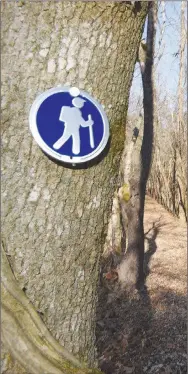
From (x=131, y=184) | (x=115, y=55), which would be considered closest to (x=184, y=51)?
(x=131, y=184)

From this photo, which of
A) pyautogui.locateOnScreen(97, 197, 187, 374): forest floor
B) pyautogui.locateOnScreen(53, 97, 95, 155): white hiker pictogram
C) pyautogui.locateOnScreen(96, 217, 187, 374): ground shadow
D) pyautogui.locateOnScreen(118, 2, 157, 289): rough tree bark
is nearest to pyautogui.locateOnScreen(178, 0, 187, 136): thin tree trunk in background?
pyautogui.locateOnScreen(118, 2, 157, 289): rough tree bark

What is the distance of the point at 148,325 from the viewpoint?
442cm

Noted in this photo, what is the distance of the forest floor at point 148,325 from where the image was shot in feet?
12.1

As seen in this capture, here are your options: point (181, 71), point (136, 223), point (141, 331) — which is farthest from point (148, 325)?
point (181, 71)

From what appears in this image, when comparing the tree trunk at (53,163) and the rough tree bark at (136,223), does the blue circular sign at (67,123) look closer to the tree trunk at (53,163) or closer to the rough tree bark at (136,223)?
the tree trunk at (53,163)

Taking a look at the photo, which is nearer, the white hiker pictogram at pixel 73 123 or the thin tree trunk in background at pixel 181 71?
the white hiker pictogram at pixel 73 123

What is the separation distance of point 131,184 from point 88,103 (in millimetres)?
4426

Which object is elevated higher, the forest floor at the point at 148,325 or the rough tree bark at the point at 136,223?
the rough tree bark at the point at 136,223

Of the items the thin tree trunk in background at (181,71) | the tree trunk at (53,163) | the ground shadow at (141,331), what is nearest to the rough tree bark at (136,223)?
the ground shadow at (141,331)

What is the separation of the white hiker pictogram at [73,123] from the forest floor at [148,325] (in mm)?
2840

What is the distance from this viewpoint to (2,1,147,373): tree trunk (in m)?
1.18

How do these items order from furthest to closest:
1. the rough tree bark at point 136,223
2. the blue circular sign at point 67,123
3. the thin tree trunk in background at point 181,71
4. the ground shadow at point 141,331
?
the thin tree trunk in background at point 181,71
the rough tree bark at point 136,223
the ground shadow at point 141,331
the blue circular sign at point 67,123

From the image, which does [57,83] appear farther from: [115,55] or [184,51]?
[184,51]

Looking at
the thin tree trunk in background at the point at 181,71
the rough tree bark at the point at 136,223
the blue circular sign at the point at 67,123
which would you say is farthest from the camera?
the thin tree trunk in background at the point at 181,71
